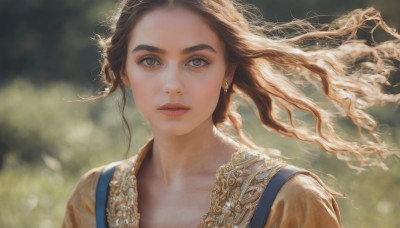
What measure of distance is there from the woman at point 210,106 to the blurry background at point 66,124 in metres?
0.34

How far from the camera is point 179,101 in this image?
300 centimetres

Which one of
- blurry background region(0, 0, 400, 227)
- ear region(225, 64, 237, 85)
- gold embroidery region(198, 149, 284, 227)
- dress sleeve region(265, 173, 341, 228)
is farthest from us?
blurry background region(0, 0, 400, 227)

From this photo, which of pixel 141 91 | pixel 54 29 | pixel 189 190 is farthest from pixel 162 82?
pixel 54 29

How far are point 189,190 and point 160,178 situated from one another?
160mm

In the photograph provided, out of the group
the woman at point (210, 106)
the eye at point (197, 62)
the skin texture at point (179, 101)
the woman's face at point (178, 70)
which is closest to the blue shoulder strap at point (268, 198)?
the woman at point (210, 106)

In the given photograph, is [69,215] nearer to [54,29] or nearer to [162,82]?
[162,82]

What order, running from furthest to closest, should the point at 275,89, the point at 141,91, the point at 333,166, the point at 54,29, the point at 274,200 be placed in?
the point at 54,29
the point at 333,166
the point at 275,89
the point at 141,91
the point at 274,200

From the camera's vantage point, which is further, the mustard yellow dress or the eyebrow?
the eyebrow

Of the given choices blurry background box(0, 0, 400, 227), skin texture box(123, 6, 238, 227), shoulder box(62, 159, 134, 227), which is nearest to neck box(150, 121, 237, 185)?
skin texture box(123, 6, 238, 227)

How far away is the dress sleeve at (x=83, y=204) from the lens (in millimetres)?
3369

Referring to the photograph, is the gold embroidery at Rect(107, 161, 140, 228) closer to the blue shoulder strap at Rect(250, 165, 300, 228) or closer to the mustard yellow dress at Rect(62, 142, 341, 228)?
the mustard yellow dress at Rect(62, 142, 341, 228)

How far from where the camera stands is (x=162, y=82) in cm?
304

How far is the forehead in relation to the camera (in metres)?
3.04

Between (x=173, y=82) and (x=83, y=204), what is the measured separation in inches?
25.4
